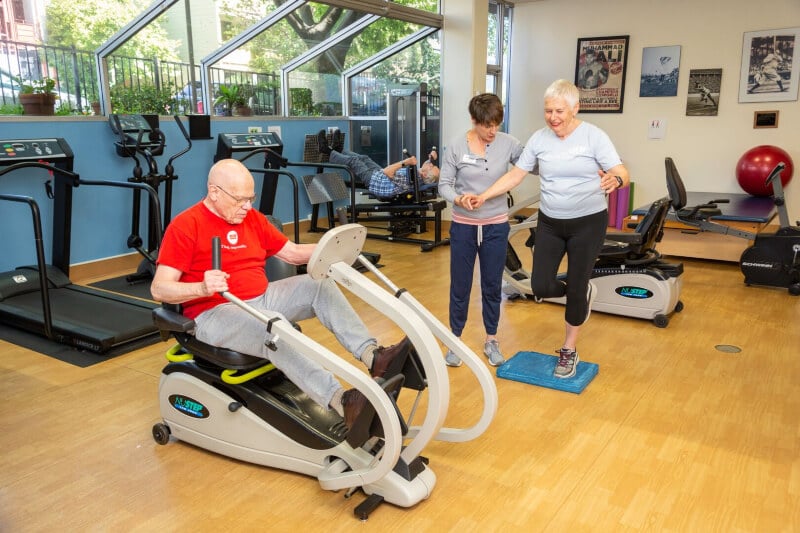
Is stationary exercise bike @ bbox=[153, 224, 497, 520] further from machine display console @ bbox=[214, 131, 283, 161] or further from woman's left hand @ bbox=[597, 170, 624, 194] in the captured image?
machine display console @ bbox=[214, 131, 283, 161]

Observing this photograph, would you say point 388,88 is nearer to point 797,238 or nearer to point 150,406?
point 797,238

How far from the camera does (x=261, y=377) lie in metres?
2.46

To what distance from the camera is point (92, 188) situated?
512 cm

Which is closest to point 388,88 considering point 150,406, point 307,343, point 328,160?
point 328,160

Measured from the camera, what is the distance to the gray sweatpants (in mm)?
2191

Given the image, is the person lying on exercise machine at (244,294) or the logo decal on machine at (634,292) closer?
the person lying on exercise machine at (244,294)

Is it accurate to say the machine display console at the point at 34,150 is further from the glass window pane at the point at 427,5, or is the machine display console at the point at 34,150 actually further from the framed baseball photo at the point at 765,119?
the framed baseball photo at the point at 765,119

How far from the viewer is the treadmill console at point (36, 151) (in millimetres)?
4160

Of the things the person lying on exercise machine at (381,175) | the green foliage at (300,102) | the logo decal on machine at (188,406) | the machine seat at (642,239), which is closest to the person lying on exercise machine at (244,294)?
the logo decal on machine at (188,406)

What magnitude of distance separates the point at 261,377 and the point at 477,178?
1.48 metres

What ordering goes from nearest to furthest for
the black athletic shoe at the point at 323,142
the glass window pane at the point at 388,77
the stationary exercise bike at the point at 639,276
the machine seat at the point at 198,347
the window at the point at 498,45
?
the machine seat at the point at 198,347, the stationary exercise bike at the point at 639,276, the black athletic shoe at the point at 323,142, the glass window pane at the point at 388,77, the window at the point at 498,45

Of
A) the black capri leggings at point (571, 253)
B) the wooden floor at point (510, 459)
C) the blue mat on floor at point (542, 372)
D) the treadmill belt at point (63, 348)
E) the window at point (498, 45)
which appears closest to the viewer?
the wooden floor at point (510, 459)

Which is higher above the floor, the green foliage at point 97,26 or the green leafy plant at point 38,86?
the green foliage at point 97,26

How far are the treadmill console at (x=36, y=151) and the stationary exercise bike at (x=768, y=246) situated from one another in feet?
14.2
